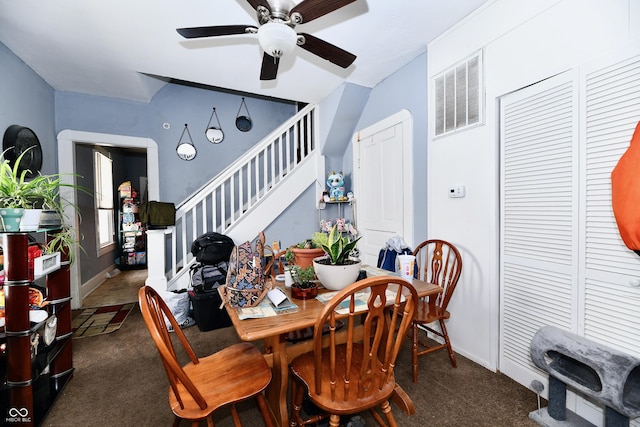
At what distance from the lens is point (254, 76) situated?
3.14 m

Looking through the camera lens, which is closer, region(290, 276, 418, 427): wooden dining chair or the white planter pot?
region(290, 276, 418, 427): wooden dining chair

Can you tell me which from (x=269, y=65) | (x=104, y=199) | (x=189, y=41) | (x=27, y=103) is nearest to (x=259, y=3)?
(x=269, y=65)

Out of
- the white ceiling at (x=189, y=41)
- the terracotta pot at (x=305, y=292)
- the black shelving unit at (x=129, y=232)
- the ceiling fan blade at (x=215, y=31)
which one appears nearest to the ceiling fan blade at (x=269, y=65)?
the ceiling fan blade at (x=215, y=31)

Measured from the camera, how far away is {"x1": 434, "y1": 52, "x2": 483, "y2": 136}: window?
211cm

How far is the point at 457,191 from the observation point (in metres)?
2.25

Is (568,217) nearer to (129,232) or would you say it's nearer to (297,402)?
(297,402)

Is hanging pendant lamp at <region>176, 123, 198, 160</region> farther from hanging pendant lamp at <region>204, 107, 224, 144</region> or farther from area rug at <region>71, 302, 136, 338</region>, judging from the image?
area rug at <region>71, 302, 136, 338</region>

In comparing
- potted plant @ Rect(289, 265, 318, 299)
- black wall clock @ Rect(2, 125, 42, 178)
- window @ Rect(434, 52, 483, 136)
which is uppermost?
window @ Rect(434, 52, 483, 136)

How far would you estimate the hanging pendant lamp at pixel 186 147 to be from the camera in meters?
4.26

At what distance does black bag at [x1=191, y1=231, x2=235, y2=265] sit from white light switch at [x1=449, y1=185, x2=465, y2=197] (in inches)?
91.3

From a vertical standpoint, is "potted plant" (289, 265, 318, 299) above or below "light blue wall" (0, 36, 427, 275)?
below

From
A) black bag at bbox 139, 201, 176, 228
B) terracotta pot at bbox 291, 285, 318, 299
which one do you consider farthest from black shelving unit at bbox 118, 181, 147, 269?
terracotta pot at bbox 291, 285, 318, 299

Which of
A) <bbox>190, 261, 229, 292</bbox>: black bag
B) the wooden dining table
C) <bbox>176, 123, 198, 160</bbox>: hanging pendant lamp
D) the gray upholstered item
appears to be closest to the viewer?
the wooden dining table

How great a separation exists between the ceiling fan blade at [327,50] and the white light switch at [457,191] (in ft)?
4.23
